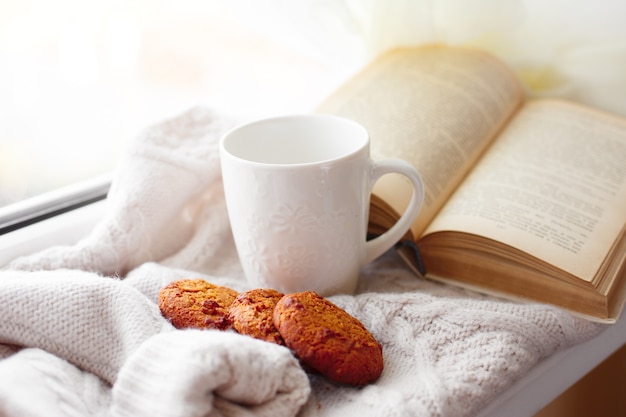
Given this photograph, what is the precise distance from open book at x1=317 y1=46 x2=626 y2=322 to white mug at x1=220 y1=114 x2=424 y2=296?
0.08m

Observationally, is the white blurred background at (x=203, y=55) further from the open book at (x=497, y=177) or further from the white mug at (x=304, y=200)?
the white mug at (x=304, y=200)

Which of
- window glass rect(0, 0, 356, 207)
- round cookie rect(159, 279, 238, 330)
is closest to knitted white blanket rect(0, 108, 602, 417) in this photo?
round cookie rect(159, 279, 238, 330)

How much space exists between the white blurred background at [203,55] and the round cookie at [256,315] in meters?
0.31

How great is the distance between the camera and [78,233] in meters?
0.78

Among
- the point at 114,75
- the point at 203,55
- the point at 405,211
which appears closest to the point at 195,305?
the point at 405,211

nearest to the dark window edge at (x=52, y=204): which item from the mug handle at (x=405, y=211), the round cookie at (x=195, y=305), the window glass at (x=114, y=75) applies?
the window glass at (x=114, y=75)

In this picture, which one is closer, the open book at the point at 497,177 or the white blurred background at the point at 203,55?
the open book at the point at 497,177

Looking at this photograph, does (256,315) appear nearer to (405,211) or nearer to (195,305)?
(195,305)

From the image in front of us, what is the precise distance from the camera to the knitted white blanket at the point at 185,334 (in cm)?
48

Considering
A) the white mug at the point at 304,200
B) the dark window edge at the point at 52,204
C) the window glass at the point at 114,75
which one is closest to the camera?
the white mug at the point at 304,200

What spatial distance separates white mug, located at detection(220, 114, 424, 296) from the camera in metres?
0.62

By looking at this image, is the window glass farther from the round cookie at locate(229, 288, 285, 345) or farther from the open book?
the round cookie at locate(229, 288, 285, 345)

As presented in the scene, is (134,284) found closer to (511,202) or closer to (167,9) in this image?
(511,202)

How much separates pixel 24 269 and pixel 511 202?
0.52 m
